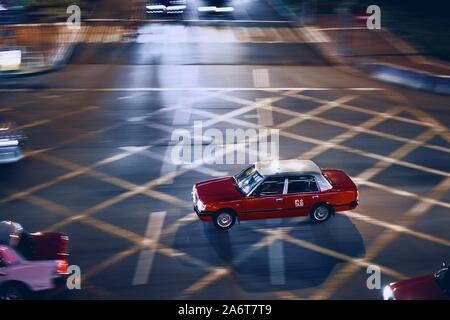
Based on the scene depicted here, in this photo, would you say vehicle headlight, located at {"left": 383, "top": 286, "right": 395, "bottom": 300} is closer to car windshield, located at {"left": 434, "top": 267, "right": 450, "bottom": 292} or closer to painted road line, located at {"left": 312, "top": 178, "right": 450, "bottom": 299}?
car windshield, located at {"left": 434, "top": 267, "right": 450, "bottom": 292}

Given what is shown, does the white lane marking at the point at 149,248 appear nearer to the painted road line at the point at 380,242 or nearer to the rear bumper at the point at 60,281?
the rear bumper at the point at 60,281

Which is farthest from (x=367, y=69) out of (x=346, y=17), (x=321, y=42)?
(x=346, y=17)

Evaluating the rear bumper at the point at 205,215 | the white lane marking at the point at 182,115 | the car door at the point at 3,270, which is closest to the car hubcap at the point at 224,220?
the rear bumper at the point at 205,215

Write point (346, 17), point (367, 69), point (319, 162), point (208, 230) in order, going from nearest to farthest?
point (208, 230)
point (319, 162)
point (367, 69)
point (346, 17)

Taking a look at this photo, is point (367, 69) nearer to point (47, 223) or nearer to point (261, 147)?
point (261, 147)

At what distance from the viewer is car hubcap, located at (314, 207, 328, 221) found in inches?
585

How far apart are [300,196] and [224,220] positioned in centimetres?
→ 188

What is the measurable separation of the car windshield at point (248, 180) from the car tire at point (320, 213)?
148cm

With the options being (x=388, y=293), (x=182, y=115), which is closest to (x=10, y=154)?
(x=182, y=115)

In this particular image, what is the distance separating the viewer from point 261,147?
19.3m

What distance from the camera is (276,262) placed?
13.2m

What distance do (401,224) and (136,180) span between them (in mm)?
7074

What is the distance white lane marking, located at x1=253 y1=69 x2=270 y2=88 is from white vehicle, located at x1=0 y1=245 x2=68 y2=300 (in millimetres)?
14549

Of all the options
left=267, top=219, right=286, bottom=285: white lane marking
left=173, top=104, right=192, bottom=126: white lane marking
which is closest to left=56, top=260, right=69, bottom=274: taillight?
left=267, top=219, right=286, bottom=285: white lane marking
